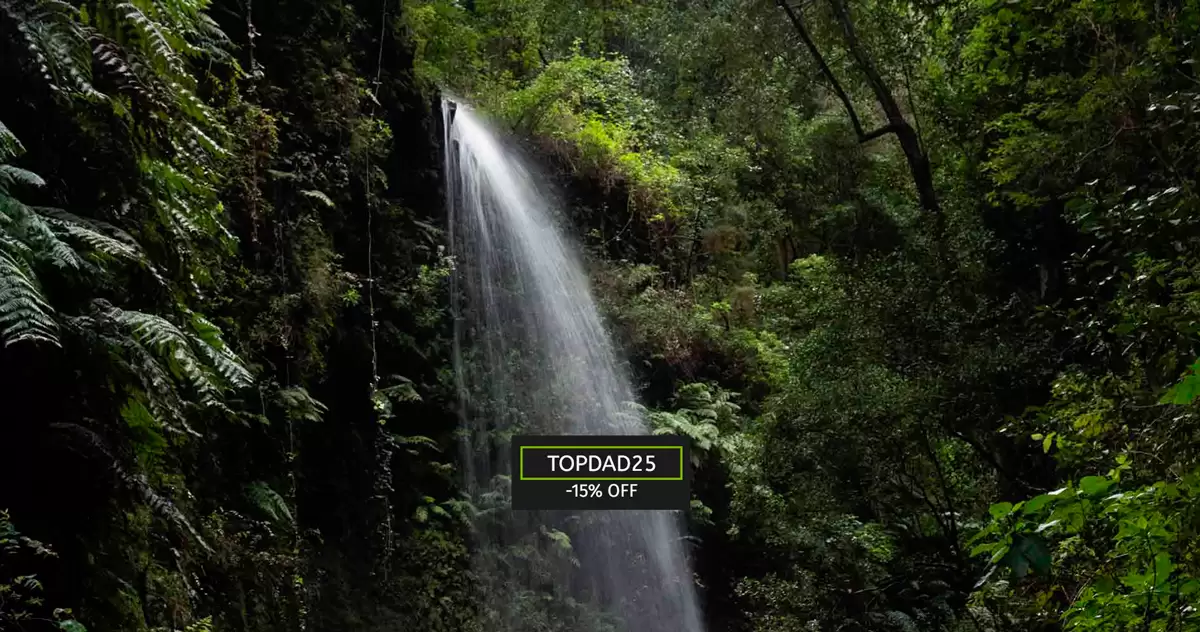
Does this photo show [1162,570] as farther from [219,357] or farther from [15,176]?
[15,176]

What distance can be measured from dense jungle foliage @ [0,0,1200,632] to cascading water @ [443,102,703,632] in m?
0.41

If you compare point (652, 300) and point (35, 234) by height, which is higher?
point (35, 234)

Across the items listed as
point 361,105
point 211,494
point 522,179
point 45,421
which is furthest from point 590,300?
point 45,421

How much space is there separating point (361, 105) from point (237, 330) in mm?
3674

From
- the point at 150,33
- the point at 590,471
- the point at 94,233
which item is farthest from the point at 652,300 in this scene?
the point at 94,233

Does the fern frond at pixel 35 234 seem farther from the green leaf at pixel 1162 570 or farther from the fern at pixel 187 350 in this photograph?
the green leaf at pixel 1162 570

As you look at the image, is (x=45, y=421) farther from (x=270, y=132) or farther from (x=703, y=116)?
(x=703, y=116)

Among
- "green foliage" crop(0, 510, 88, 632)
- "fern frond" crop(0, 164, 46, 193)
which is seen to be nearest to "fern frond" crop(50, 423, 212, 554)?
"green foliage" crop(0, 510, 88, 632)

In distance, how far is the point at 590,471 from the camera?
10.3m

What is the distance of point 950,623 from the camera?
27.4 ft

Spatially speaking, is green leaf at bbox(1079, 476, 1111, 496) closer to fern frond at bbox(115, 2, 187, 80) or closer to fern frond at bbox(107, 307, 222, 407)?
fern frond at bbox(107, 307, 222, 407)

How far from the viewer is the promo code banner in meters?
10.3

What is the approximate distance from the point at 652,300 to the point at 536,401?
103 inches

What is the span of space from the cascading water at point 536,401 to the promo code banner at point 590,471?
20.9 inches
